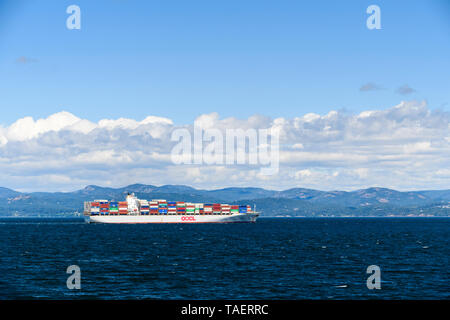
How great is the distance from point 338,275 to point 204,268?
20490mm
